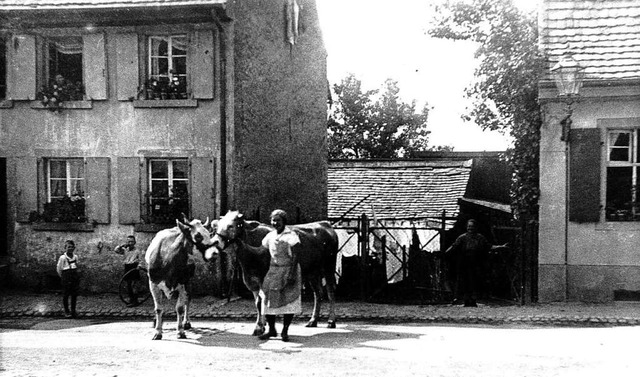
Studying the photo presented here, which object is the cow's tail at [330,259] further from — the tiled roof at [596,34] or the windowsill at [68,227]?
the windowsill at [68,227]

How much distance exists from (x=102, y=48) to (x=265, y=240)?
25.4 ft

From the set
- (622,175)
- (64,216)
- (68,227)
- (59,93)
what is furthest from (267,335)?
(59,93)

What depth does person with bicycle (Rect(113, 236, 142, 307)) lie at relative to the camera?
1470cm

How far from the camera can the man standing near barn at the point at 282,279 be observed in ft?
34.5

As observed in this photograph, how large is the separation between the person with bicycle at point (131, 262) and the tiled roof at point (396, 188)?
7.87 m

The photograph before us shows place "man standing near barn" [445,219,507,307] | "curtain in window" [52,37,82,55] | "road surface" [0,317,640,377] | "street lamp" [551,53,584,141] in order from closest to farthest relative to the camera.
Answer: "road surface" [0,317,640,377] < "street lamp" [551,53,584,141] < "man standing near barn" [445,219,507,307] < "curtain in window" [52,37,82,55]

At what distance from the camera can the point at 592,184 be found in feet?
45.9

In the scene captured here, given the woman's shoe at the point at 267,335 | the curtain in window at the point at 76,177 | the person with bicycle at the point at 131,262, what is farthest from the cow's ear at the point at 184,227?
the curtain in window at the point at 76,177

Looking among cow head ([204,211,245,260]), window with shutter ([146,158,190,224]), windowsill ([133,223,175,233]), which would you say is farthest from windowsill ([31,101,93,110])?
cow head ([204,211,245,260])

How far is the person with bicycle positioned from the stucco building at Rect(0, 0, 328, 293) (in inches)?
35.4

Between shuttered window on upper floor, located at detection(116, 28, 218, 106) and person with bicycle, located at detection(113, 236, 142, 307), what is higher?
shuttered window on upper floor, located at detection(116, 28, 218, 106)

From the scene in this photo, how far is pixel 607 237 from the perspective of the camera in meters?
14.0

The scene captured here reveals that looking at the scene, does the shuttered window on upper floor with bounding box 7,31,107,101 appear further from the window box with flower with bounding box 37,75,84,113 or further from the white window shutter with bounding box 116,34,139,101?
the white window shutter with bounding box 116,34,139,101

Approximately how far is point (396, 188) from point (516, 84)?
9.03 meters
